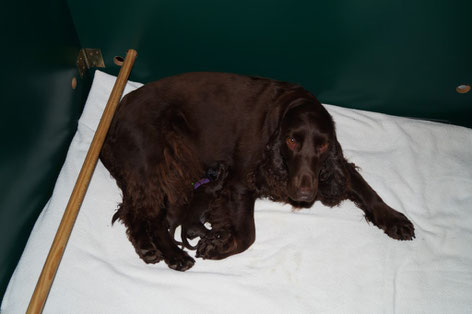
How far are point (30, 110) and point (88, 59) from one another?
855 mm

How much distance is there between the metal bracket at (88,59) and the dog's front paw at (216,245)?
1.59m

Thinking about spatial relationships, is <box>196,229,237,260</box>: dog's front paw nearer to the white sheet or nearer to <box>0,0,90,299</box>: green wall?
the white sheet

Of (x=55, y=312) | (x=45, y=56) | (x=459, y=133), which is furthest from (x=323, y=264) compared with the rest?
(x=45, y=56)

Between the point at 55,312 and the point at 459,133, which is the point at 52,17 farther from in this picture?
the point at 459,133

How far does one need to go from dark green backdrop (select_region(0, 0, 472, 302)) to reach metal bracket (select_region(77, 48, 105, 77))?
53 millimetres

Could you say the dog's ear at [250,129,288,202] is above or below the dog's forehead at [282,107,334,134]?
below

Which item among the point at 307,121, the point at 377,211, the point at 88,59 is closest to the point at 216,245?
the point at 307,121

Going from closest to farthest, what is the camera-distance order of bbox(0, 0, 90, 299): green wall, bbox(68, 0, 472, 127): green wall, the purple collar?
bbox(0, 0, 90, 299): green wall < the purple collar < bbox(68, 0, 472, 127): green wall

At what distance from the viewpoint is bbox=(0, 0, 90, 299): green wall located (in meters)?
1.91

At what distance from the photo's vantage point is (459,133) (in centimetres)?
294

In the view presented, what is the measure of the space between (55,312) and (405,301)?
188 centimetres

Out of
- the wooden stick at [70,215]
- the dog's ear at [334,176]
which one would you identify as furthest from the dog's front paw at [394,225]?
the wooden stick at [70,215]

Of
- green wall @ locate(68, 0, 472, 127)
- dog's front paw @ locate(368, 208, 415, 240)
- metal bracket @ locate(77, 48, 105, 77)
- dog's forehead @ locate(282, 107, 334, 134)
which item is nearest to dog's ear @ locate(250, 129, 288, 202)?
dog's forehead @ locate(282, 107, 334, 134)

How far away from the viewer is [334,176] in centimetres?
226
